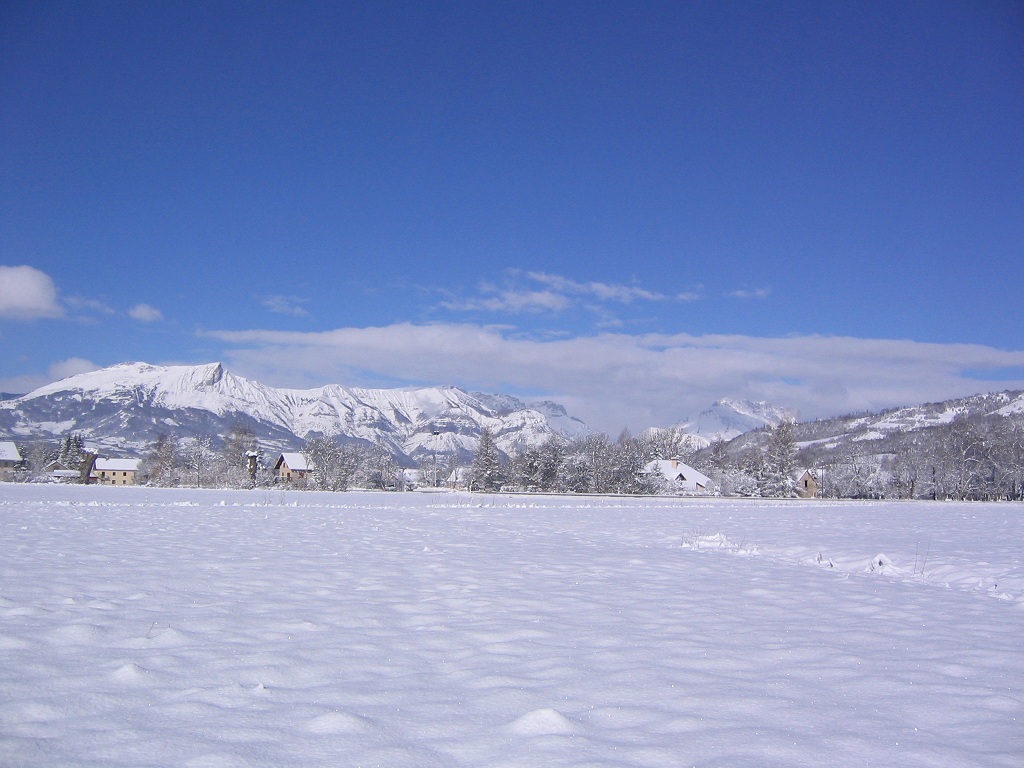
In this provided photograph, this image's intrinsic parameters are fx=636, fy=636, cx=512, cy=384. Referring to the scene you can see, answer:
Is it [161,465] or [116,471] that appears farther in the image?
[116,471]

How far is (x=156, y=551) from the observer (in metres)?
12.1

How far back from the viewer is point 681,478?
9975 centimetres

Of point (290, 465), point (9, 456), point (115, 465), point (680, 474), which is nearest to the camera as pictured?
point (680, 474)

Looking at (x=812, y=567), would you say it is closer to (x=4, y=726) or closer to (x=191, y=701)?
(x=191, y=701)

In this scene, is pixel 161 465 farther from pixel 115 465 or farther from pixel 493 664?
pixel 493 664

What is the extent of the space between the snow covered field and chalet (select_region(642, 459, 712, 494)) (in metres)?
81.9

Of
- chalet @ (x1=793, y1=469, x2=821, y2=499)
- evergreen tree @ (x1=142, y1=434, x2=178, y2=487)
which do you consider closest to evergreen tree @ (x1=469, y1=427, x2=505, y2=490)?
evergreen tree @ (x1=142, y1=434, x2=178, y2=487)

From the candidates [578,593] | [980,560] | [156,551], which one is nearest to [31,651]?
[578,593]

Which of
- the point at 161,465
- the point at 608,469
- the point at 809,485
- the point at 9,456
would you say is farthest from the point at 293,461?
the point at 809,485

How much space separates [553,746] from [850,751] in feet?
5.90

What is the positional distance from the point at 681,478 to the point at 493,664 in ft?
324

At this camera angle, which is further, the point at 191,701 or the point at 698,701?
the point at 698,701

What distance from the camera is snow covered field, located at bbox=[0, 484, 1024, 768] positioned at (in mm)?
3799

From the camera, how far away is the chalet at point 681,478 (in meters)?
93.8
